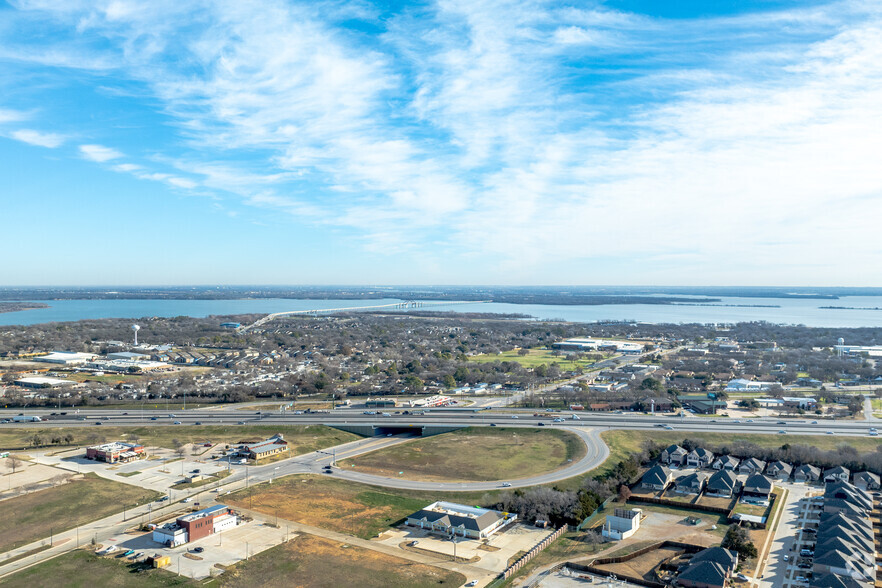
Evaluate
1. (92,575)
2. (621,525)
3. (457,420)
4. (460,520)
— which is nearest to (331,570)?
(460,520)

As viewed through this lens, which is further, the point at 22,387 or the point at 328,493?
the point at 22,387

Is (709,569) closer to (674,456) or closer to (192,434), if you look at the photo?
(674,456)

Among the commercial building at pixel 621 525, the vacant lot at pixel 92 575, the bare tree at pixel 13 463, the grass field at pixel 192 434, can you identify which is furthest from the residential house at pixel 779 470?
the bare tree at pixel 13 463

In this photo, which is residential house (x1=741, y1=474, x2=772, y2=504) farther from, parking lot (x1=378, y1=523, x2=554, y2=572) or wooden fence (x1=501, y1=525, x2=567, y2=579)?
parking lot (x1=378, y1=523, x2=554, y2=572)

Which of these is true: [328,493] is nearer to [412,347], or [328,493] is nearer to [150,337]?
[412,347]

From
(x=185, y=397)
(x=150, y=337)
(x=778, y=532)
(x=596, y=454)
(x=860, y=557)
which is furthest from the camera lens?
(x=150, y=337)

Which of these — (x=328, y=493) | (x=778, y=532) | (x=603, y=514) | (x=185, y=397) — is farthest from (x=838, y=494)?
(x=185, y=397)

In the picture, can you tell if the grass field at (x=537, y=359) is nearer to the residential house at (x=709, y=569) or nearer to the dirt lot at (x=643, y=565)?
the dirt lot at (x=643, y=565)
